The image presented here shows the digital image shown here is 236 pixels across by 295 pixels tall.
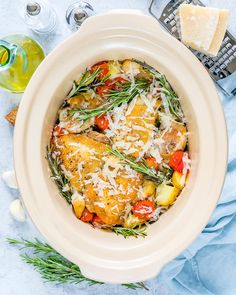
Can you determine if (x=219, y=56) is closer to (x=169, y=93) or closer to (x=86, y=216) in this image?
(x=169, y=93)

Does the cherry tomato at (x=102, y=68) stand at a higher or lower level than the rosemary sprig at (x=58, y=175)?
higher

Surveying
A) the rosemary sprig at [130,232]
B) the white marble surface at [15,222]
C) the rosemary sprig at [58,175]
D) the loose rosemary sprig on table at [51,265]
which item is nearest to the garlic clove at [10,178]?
the white marble surface at [15,222]

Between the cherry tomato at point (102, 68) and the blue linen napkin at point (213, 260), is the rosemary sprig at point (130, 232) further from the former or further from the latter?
the cherry tomato at point (102, 68)

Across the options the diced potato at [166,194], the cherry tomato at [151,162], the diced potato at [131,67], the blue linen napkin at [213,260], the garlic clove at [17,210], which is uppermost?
the diced potato at [131,67]

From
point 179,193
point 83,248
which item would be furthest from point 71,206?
point 179,193

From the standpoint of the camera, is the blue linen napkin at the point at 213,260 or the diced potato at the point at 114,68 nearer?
the diced potato at the point at 114,68

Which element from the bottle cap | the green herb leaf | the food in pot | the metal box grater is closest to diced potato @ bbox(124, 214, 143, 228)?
the food in pot

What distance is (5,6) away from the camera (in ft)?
5.71

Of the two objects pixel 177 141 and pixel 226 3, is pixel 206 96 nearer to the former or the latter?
pixel 177 141

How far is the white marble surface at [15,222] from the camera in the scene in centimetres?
173

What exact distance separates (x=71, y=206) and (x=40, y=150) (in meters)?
0.19

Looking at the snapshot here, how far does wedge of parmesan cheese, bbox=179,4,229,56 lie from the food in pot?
0.22 metres

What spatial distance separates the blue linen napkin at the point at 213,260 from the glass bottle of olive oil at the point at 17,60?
57cm

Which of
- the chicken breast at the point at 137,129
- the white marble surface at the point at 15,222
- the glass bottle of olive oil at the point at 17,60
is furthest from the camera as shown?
the white marble surface at the point at 15,222
